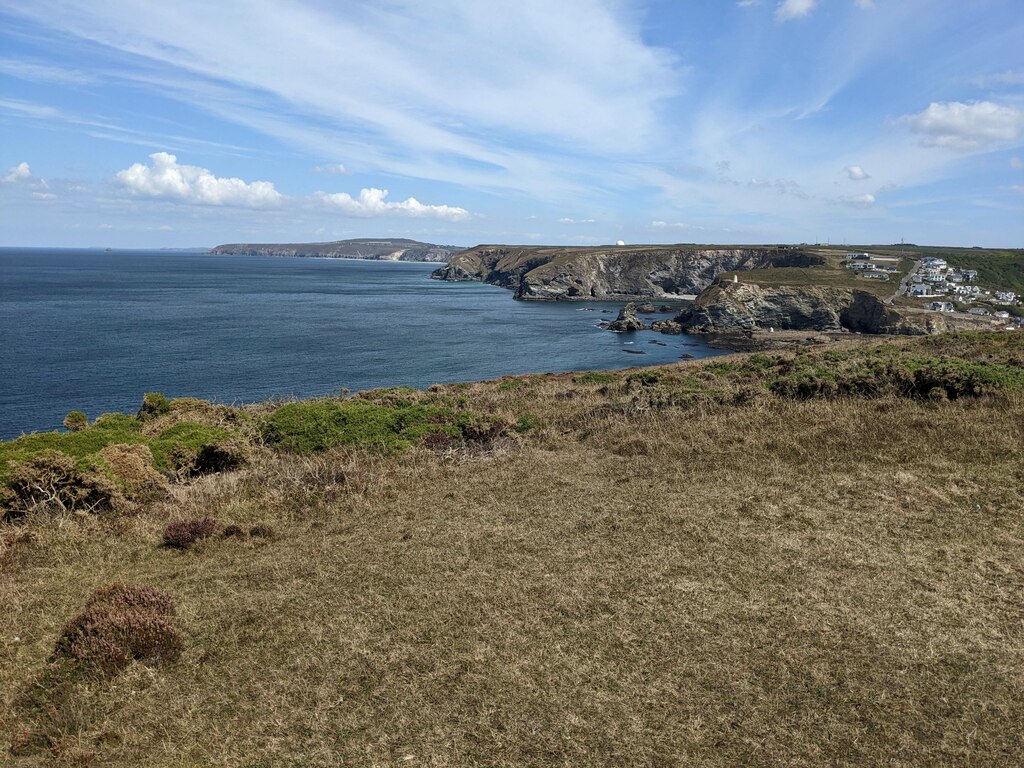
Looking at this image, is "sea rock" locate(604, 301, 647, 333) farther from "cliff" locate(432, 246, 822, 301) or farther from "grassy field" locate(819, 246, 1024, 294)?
"grassy field" locate(819, 246, 1024, 294)

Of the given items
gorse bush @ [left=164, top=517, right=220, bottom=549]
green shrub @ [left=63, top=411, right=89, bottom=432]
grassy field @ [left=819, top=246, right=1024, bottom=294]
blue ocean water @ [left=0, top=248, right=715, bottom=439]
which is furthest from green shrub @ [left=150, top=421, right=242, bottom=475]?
grassy field @ [left=819, top=246, right=1024, bottom=294]

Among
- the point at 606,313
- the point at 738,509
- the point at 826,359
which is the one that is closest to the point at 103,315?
the point at 606,313

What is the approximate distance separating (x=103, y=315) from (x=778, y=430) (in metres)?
98.9

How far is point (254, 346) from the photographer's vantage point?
68.0m

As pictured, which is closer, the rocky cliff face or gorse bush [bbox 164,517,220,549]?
gorse bush [bbox 164,517,220,549]

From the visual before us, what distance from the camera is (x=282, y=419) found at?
18000 millimetres

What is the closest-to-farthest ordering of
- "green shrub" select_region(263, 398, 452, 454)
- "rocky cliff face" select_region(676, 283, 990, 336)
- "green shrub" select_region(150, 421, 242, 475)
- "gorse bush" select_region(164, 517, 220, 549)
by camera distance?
"gorse bush" select_region(164, 517, 220, 549) → "green shrub" select_region(150, 421, 242, 475) → "green shrub" select_region(263, 398, 452, 454) → "rocky cliff face" select_region(676, 283, 990, 336)

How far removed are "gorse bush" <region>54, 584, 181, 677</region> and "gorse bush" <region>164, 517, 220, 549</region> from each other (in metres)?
2.72

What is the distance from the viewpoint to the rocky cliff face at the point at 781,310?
309 ft

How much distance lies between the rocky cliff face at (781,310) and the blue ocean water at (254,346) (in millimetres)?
12845

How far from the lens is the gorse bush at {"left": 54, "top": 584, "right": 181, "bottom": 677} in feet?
24.0

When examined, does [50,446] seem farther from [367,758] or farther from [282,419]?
[367,758]

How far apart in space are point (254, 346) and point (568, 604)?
67.2 metres

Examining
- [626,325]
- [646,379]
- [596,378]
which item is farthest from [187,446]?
[626,325]
